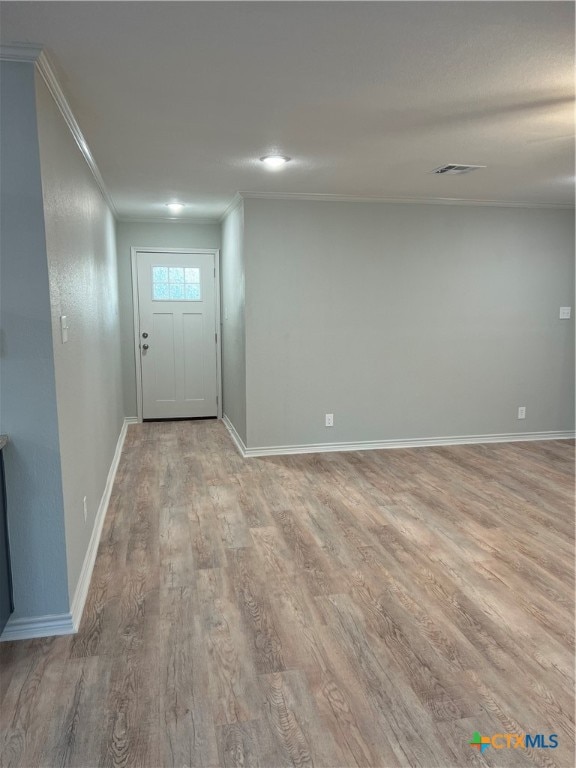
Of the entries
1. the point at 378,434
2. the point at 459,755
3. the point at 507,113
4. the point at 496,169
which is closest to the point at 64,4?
the point at 507,113

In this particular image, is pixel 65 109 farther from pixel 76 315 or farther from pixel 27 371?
pixel 27 371

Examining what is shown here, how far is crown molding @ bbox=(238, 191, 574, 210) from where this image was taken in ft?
14.5

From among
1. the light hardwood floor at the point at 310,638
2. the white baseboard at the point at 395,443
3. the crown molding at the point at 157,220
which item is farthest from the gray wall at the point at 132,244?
the light hardwood floor at the point at 310,638

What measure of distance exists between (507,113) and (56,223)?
2.15 metres

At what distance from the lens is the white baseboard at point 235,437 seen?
15.8 feet

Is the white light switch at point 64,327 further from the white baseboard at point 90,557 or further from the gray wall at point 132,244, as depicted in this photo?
the gray wall at point 132,244

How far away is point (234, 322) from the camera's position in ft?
17.1

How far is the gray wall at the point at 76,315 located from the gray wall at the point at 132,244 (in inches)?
75.3

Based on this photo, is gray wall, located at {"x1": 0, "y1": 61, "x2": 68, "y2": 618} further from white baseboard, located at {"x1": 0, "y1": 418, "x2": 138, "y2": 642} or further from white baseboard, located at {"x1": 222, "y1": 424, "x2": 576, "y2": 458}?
white baseboard, located at {"x1": 222, "y1": 424, "x2": 576, "y2": 458}

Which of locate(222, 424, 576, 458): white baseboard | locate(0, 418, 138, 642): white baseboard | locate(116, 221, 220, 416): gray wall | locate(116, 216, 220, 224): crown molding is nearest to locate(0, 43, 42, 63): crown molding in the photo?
locate(0, 418, 138, 642): white baseboard

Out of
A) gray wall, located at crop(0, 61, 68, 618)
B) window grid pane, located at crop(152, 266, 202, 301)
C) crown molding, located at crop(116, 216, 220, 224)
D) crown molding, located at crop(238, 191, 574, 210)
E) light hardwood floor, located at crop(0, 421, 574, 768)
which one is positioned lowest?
light hardwood floor, located at crop(0, 421, 574, 768)

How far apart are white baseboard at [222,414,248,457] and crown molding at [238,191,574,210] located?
222cm

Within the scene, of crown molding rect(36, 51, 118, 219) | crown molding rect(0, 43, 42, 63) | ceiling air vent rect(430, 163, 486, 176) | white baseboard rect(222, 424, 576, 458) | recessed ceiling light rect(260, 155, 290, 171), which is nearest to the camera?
crown molding rect(0, 43, 42, 63)

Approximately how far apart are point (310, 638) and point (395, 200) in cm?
378
